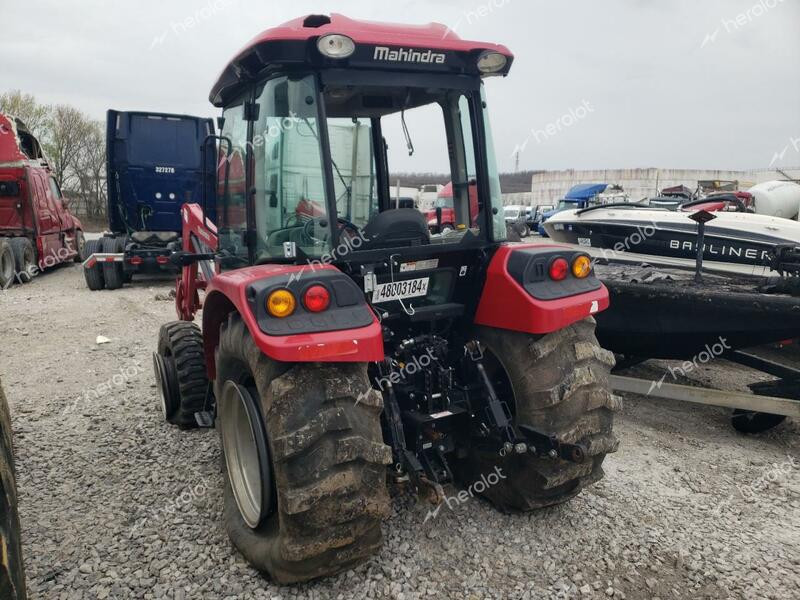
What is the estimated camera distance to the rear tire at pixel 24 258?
10.8 metres

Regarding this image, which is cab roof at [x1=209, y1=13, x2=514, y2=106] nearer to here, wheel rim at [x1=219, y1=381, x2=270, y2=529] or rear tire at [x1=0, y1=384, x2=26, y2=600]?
wheel rim at [x1=219, y1=381, x2=270, y2=529]

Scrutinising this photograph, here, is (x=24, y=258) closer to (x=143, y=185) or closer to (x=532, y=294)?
(x=143, y=185)

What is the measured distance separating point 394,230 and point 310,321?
697 millimetres

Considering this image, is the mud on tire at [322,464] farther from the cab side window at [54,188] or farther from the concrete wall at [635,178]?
the concrete wall at [635,178]

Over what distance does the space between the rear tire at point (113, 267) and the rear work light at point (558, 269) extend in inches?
373

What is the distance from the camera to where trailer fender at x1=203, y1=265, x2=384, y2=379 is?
87.6 inches

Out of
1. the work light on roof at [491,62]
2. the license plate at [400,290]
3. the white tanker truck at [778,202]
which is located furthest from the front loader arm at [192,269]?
the white tanker truck at [778,202]

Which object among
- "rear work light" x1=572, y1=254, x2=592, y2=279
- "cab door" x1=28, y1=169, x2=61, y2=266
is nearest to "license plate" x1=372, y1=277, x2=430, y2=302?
"rear work light" x1=572, y1=254, x2=592, y2=279

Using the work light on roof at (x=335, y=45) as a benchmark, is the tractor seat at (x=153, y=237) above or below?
below

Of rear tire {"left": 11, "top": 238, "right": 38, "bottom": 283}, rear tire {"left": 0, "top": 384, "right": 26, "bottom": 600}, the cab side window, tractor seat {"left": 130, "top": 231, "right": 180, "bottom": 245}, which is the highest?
the cab side window

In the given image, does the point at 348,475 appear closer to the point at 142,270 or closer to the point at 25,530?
the point at 25,530

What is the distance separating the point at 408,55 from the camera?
2652 millimetres

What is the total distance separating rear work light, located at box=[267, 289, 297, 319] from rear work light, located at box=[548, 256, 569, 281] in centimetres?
133

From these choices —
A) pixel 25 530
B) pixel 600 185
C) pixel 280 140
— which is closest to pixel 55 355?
pixel 25 530
